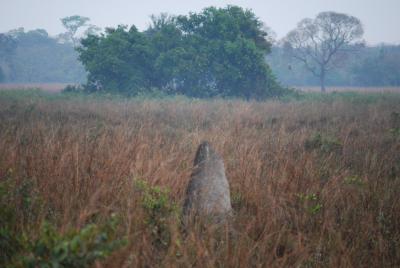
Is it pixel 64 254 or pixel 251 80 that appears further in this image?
pixel 251 80

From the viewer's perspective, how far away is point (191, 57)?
68.2 ft

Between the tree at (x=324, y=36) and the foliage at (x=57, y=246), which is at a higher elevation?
the tree at (x=324, y=36)

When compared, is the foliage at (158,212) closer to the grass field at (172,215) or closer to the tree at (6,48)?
the grass field at (172,215)

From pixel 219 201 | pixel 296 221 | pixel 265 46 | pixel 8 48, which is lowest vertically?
pixel 296 221

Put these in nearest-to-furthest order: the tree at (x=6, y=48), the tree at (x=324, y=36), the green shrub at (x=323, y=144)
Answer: the green shrub at (x=323, y=144) → the tree at (x=324, y=36) → the tree at (x=6, y=48)

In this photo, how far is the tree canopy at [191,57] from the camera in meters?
20.2

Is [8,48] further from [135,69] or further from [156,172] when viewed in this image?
[156,172]

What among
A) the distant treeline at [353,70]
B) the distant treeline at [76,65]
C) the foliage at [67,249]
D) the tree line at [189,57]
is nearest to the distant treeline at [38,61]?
the distant treeline at [76,65]

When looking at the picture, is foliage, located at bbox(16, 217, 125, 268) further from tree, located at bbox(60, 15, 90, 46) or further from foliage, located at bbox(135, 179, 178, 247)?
tree, located at bbox(60, 15, 90, 46)

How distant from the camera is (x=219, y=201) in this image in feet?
10.8

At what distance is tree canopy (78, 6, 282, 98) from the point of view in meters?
20.2

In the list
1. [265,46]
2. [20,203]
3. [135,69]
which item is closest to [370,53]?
[265,46]

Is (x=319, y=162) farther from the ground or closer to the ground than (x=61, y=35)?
closer to the ground

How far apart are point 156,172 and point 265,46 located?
20.0 m
